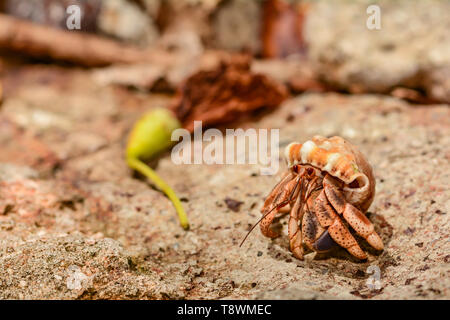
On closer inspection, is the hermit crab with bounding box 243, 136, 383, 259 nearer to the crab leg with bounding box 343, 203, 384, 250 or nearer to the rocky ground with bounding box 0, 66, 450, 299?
the crab leg with bounding box 343, 203, 384, 250

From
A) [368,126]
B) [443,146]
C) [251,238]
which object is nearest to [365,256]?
[251,238]

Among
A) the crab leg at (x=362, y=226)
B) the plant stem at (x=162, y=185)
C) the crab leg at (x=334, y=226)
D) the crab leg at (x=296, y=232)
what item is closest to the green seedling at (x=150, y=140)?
the plant stem at (x=162, y=185)

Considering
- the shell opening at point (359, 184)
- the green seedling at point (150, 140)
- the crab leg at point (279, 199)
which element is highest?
the green seedling at point (150, 140)

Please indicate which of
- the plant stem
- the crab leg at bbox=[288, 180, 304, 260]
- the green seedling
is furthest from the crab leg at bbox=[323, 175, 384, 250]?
the green seedling

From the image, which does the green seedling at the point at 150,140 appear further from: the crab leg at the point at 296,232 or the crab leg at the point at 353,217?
the crab leg at the point at 353,217

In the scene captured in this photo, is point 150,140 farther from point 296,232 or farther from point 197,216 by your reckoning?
point 296,232

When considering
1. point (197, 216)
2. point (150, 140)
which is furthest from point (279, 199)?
point (150, 140)

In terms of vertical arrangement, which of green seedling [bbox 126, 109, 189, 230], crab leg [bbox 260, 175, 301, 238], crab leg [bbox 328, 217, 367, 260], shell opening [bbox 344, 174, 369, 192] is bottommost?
crab leg [bbox 328, 217, 367, 260]
